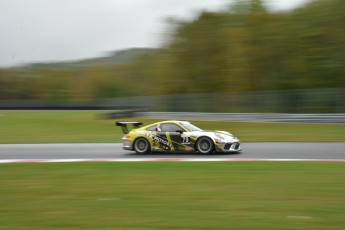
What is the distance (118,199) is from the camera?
782 cm

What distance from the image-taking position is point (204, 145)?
15.0 meters

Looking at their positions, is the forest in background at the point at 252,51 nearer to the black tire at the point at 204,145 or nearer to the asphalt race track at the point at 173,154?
the asphalt race track at the point at 173,154

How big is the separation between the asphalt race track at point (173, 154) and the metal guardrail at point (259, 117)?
11.2 meters

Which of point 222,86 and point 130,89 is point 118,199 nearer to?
point 222,86

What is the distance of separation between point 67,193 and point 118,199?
1.18 metres

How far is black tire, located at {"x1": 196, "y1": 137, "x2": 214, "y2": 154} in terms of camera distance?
585 inches

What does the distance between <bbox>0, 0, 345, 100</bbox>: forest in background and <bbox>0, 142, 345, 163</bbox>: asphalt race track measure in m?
18.4

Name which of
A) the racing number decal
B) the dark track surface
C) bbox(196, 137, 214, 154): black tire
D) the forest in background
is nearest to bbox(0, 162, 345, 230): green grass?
the dark track surface

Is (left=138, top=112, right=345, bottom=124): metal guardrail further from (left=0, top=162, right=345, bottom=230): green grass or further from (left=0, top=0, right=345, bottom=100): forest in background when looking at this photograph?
(left=0, top=162, right=345, bottom=230): green grass

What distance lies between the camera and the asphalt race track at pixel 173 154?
1402 centimetres

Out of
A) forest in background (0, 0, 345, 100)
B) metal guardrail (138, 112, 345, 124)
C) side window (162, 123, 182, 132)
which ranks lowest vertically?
metal guardrail (138, 112, 345, 124)

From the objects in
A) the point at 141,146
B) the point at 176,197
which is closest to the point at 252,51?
the point at 141,146

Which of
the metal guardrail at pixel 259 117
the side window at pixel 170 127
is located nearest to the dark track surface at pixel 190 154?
the side window at pixel 170 127

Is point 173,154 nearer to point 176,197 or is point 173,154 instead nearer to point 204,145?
point 204,145
